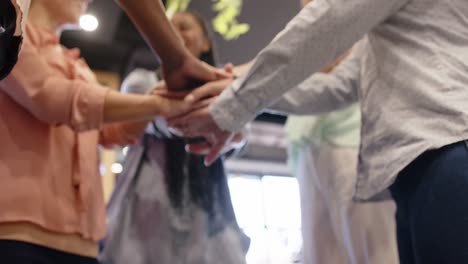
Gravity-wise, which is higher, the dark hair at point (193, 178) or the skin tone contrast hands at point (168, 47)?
the skin tone contrast hands at point (168, 47)

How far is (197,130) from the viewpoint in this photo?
115 cm

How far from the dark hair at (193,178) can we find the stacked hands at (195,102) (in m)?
0.05

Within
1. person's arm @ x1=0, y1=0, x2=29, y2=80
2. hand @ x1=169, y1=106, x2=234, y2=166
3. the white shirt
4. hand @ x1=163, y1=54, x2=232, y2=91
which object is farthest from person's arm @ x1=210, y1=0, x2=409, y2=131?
person's arm @ x1=0, y1=0, x2=29, y2=80

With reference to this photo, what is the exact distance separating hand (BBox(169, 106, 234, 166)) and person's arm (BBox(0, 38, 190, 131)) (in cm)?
13

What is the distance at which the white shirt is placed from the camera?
2.48 feet

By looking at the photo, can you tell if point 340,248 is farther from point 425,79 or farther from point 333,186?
point 425,79

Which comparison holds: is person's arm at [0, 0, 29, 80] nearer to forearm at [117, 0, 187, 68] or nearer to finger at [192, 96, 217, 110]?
forearm at [117, 0, 187, 68]

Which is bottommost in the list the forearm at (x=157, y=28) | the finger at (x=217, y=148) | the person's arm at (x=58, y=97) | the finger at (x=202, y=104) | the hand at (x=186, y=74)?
the finger at (x=217, y=148)

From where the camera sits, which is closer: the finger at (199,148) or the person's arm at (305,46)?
the person's arm at (305,46)

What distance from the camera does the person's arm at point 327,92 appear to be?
1124 mm

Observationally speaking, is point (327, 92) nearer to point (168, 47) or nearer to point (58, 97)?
point (168, 47)

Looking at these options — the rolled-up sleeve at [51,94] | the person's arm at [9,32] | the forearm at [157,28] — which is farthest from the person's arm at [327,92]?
the person's arm at [9,32]

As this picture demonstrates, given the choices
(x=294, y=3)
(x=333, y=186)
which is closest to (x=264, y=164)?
(x=294, y=3)

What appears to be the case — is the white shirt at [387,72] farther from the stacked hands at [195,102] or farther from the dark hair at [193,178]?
the dark hair at [193,178]
